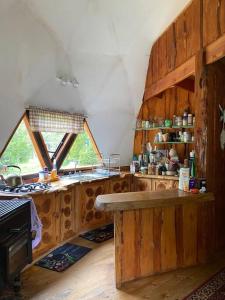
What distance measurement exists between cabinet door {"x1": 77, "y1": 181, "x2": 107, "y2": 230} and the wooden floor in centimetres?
84

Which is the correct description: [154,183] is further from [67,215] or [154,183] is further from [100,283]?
[100,283]

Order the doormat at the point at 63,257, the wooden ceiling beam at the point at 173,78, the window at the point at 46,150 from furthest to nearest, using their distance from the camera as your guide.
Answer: the window at the point at 46,150 → the wooden ceiling beam at the point at 173,78 → the doormat at the point at 63,257

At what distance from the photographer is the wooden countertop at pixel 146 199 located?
2.21m

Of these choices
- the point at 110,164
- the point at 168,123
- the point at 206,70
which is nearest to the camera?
the point at 206,70

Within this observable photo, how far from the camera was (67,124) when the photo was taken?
3660mm

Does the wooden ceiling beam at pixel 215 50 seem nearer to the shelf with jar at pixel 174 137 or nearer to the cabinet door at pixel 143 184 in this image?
the shelf with jar at pixel 174 137

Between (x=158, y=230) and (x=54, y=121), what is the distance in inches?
78.6

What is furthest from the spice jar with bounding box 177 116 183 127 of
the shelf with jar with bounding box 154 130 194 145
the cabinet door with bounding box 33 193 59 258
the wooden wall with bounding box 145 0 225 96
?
the cabinet door with bounding box 33 193 59 258

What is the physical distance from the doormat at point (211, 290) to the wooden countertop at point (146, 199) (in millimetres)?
730

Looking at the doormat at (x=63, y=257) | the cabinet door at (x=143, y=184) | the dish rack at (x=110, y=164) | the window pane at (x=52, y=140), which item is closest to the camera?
the doormat at (x=63, y=257)

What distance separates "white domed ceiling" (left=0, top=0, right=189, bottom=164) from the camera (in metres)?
2.57

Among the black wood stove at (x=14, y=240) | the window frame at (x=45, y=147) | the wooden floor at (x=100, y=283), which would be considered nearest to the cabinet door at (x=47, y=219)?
the wooden floor at (x=100, y=283)

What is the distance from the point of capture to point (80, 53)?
324 cm

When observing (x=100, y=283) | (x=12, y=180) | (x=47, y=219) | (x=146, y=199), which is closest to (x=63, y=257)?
(x=47, y=219)
